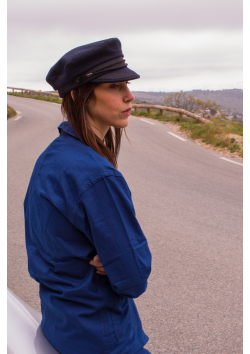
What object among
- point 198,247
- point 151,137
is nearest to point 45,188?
point 198,247

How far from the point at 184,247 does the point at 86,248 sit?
284 cm

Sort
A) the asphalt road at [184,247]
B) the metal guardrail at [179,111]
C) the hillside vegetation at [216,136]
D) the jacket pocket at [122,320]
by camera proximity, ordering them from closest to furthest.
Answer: the jacket pocket at [122,320] < the asphalt road at [184,247] < the hillside vegetation at [216,136] < the metal guardrail at [179,111]

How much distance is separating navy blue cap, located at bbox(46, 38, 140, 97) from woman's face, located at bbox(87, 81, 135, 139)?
0.05m

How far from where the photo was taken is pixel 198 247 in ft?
12.3

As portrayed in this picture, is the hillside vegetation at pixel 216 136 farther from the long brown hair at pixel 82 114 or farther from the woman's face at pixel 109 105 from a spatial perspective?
the long brown hair at pixel 82 114

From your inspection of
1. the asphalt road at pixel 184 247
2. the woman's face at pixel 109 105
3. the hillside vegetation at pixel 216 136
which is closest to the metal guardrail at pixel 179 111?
the hillside vegetation at pixel 216 136

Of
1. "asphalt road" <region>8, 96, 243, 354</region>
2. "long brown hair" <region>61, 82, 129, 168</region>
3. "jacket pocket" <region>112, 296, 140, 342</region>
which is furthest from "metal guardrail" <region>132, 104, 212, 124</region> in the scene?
"jacket pocket" <region>112, 296, 140, 342</region>

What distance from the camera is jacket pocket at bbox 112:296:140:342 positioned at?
1.14 m

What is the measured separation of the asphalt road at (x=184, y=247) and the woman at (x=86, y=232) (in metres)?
0.62

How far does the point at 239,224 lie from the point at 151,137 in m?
7.03

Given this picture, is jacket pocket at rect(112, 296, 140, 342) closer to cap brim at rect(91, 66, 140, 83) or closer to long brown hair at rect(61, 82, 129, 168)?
long brown hair at rect(61, 82, 129, 168)

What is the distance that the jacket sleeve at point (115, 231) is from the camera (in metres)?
1.04

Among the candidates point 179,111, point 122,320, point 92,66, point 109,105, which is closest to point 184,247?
point 122,320

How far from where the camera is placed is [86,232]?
106 cm
